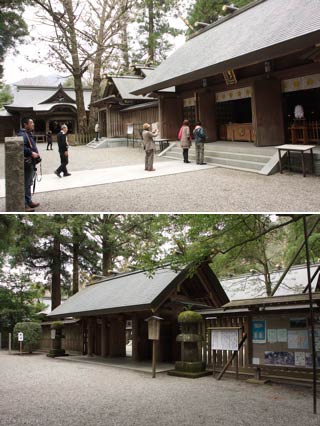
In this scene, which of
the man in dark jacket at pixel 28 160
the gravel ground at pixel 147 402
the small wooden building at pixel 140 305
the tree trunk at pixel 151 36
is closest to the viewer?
the gravel ground at pixel 147 402

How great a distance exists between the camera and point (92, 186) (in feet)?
29.0

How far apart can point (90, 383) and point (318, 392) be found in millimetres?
3869

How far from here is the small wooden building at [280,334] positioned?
6.08 meters

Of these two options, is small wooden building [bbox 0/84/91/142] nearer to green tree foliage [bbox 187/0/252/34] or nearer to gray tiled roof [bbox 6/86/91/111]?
gray tiled roof [bbox 6/86/91/111]

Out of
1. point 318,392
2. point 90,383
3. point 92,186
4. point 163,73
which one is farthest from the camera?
point 163,73

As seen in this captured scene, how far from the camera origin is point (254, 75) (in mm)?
11844

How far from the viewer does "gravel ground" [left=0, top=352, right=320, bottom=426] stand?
4.54 m

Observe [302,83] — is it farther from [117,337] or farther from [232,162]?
[117,337]

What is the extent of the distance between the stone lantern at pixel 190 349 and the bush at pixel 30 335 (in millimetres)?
8482

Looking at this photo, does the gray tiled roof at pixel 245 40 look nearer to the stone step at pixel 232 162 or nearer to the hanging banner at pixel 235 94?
the hanging banner at pixel 235 94

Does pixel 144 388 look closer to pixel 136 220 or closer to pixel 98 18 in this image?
pixel 136 220

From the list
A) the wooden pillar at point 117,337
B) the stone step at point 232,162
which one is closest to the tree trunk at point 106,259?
the wooden pillar at point 117,337

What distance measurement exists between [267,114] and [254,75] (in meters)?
1.68

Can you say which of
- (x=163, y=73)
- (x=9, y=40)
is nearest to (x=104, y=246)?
(x=163, y=73)
